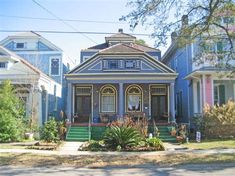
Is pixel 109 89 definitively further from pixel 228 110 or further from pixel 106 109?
pixel 228 110

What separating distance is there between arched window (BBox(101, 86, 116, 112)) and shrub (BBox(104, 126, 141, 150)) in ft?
31.9

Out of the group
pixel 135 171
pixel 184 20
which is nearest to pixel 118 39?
pixel 184 20

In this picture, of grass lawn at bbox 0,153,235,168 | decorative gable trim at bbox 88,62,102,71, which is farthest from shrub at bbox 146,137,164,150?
decorative gable trim at bbox 88,62,102,71

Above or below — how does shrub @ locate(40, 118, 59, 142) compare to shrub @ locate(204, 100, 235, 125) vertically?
below

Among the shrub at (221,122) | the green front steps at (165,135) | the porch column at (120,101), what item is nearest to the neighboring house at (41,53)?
the porch column at (120,101)

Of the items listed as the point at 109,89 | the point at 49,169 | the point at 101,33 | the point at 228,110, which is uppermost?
the point at 101,33

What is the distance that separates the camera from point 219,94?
85.6ft

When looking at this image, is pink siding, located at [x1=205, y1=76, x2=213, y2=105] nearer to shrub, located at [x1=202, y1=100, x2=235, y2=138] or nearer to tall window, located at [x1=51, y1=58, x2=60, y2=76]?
shrub, located at [x1=202, y1=100, x2=235, y2=138]

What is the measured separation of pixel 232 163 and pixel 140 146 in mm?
5438

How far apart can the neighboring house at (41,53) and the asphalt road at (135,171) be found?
21478 mm

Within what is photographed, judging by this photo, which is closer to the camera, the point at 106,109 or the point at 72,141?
the point at 72,141

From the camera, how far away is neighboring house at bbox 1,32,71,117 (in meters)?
33.5

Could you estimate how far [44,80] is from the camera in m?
27.4

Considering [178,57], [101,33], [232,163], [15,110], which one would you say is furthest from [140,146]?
[178,57]
